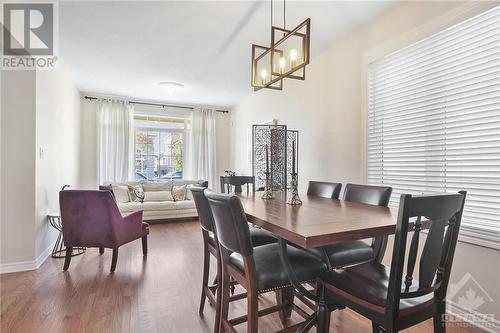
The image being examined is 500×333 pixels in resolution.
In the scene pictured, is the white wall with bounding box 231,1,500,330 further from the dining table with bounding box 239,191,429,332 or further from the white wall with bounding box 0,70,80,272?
the white wall with bounding box 0,70,80,272

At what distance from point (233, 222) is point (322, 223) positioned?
42 cm

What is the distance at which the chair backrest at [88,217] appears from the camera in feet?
9.07

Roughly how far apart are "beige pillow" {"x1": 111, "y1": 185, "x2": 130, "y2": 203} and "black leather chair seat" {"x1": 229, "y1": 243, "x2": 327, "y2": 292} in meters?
4.21

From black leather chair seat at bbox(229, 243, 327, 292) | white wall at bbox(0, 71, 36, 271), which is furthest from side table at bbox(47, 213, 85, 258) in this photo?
black leather chair seat at bbox(229, 243, 327, 292)

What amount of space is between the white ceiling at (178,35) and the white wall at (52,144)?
42 centimetres

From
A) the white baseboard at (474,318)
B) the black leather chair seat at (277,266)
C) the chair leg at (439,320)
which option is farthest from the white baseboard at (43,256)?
the white baseboard at (474,318)

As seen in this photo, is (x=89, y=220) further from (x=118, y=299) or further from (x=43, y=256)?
(x=118, y=299)

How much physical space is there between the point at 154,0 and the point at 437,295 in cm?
298

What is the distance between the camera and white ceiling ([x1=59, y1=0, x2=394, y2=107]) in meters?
2.49

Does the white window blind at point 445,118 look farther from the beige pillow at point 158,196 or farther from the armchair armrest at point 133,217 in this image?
the beige pillow at point 158,196

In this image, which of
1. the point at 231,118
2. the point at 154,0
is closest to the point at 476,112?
the point at 154,0

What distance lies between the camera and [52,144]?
11.4 feet

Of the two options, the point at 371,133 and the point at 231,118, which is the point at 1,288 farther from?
the point at 231,118

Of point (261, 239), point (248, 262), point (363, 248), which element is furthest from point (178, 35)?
point (363, 248)
